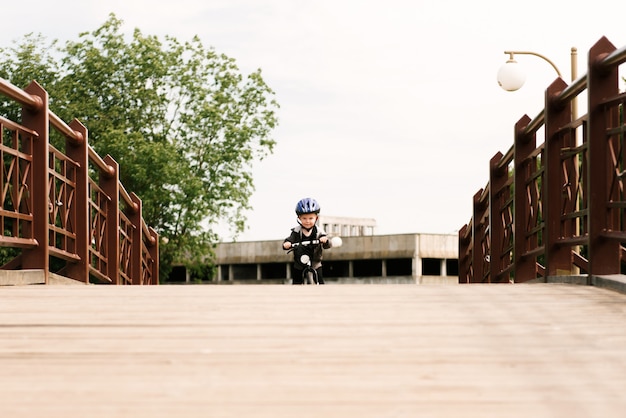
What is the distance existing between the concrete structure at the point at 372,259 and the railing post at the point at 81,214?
150 feet

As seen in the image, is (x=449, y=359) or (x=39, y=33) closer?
(x=449, y=359)

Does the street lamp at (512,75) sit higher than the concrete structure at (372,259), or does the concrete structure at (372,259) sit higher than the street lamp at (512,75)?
the street lamp at (512,75)

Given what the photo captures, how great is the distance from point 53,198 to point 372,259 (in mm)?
50850

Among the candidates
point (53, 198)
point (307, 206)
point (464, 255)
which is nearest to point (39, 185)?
point (53, 198)

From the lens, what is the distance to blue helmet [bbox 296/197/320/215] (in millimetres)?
10586

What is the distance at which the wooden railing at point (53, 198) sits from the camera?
8.49m

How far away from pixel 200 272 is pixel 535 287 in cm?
3483

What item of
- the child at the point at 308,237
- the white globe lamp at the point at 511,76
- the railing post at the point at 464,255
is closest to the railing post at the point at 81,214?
the child at the point at 308,237

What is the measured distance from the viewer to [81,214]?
10727mm

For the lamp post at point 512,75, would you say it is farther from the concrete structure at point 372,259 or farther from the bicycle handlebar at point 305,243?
the concrete structure at point 372,259

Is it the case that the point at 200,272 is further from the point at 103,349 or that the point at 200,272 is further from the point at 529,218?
the point at 103,349

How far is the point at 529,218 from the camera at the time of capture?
33.7 ft

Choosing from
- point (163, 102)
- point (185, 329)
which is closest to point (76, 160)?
point (185, 329)

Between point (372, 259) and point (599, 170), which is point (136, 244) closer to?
point (599, 170)
